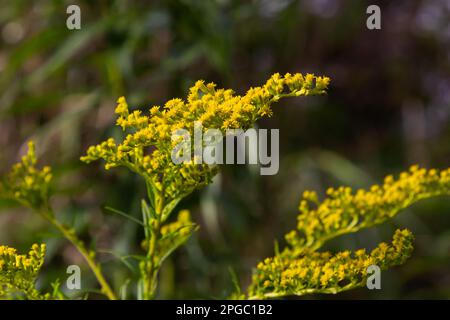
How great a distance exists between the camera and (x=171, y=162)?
54cm

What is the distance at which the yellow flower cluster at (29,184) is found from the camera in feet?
2.07

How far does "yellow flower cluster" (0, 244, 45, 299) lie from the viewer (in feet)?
1.82

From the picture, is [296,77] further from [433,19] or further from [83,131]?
[433,19]

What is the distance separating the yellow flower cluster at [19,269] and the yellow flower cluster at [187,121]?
0.09 metres

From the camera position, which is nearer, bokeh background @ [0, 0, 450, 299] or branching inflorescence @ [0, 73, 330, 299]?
branching inflorescence @ [0, 73, 330, 299]

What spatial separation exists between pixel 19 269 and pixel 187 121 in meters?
0.19

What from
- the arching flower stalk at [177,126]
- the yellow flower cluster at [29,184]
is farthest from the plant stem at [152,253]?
the yellow flower cluster at [29,184]

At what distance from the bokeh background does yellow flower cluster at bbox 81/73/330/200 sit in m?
0.08

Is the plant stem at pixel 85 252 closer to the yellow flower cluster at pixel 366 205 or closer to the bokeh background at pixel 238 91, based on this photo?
the bokeh background at pixel 238 91

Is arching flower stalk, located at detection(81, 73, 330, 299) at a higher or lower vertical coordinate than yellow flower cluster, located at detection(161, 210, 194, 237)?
higher

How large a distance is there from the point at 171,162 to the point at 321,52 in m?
2.01

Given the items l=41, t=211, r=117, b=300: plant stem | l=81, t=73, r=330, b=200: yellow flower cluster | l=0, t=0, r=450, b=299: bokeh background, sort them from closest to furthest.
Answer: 1. l=81, t=73, r=330, b=200: yellow flower cluster
2. l=41, t=211, r=117, b=300: plant stem
3. l=0, t=0, r=450, b=299: bokeh background

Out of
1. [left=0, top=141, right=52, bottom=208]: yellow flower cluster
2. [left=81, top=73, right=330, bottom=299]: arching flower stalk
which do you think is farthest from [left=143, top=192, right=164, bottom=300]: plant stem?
[left=0, top=141, right=52, bottom=208]: yellow flower cluster

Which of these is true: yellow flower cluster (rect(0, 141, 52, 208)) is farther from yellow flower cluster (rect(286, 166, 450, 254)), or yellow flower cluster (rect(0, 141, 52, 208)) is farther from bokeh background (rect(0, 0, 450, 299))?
yellow flower cluster (rect(286, 166, 450, 254))
